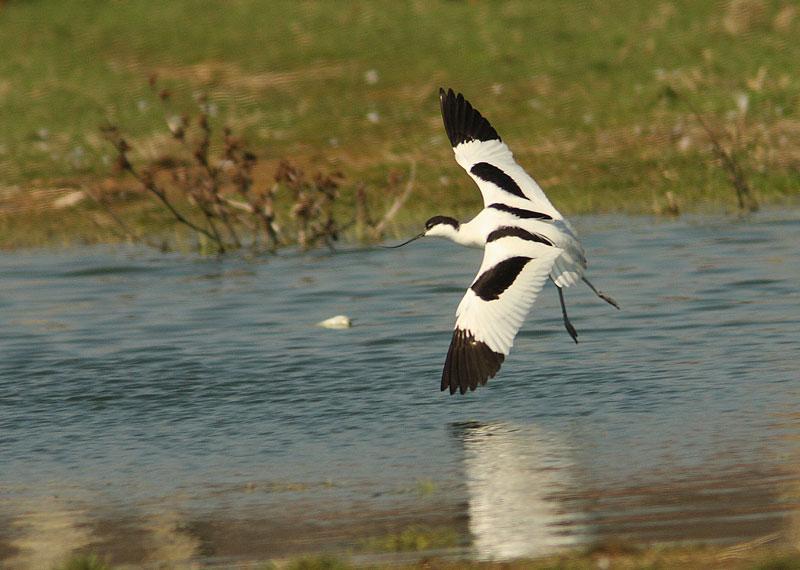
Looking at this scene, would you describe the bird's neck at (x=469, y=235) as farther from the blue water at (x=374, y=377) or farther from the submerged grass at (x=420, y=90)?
the submerged grass at (x=420, y=90)

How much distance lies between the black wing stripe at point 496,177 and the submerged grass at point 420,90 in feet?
17.5

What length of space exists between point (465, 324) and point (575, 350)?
163 centimetres

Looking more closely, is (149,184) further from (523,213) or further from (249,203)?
(523,213)

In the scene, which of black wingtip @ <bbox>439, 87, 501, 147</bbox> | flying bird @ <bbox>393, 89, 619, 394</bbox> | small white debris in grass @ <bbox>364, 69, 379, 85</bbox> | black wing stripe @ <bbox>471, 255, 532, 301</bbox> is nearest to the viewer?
flying bird @ <bbox>393, 89, 619, 394</bbox>

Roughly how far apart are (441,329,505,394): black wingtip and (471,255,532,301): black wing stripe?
13.0 inches

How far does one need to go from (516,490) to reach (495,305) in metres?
1.94

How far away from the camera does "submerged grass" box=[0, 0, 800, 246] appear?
52.3 feet

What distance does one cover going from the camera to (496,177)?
955 cm

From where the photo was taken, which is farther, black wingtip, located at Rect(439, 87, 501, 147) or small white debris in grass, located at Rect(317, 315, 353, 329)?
small white debris in grass, located at Rect(317, 315, 353, 329)

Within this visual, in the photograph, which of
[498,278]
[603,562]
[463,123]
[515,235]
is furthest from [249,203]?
[603,562]

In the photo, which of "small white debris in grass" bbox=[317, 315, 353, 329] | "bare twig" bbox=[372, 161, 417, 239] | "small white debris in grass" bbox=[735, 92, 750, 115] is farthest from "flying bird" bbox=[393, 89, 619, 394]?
"small white debris in grass" bbox=[735, 92, 750, 115]

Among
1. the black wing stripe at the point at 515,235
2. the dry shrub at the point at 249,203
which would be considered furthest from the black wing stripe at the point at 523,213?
the dry shrub at the point at 249,203

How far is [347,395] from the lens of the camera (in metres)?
8.47

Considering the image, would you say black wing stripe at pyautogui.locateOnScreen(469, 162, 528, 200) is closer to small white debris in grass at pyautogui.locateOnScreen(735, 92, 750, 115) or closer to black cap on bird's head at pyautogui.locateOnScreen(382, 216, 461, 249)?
black cap on bird's head at pyautogui.locateOnScreen(382, 216, 461, 249)
